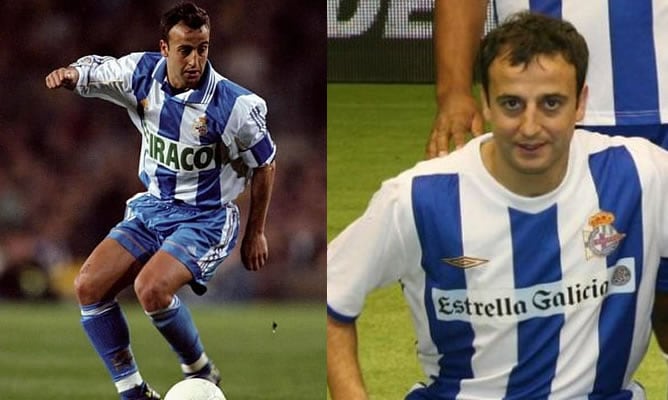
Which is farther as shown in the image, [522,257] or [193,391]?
[193,391]

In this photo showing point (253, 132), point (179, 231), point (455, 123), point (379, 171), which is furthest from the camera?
point (379, 171)

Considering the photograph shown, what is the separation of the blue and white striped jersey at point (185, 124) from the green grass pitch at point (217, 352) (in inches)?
13.7

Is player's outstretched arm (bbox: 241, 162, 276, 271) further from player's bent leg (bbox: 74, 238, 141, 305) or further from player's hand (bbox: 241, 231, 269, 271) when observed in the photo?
player's bent leg (bbox: 74, 238, 141, 305)

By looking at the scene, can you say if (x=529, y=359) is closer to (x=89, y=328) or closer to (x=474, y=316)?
(x=474, y=316)

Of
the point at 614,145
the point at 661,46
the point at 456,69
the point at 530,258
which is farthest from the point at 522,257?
the point at 661,46

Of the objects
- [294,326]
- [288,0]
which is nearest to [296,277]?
[294,326]

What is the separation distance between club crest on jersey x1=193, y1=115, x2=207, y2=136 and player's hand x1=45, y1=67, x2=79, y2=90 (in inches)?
11.7

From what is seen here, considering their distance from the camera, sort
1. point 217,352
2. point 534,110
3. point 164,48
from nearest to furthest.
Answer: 1. point 534,110
2. point 164,48
3. point 217,352

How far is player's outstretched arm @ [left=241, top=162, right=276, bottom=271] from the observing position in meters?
3.68

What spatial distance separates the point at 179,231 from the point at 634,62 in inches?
56.5

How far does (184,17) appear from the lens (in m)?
3.51

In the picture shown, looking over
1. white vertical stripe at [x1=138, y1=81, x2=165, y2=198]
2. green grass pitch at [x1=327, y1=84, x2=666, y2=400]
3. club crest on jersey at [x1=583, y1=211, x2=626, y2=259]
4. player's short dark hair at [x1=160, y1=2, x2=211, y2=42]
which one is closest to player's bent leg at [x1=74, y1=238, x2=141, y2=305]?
white vertical stripe at [x1=138, y1=81, x2=165, y2=198]

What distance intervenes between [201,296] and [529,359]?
1.58 meters

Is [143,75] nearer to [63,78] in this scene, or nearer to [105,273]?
[63,78]
